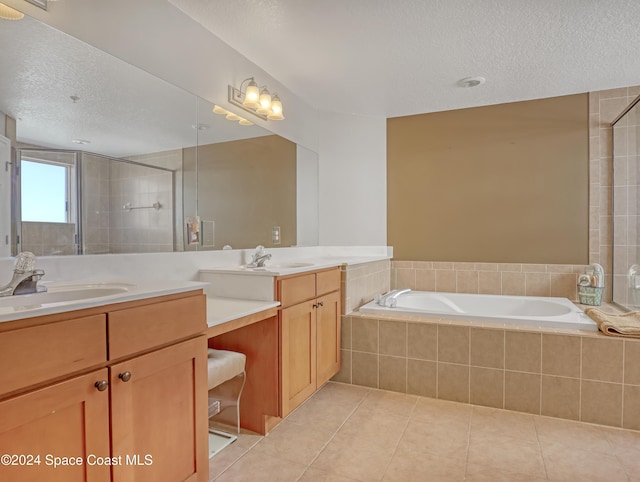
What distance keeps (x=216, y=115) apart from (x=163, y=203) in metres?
0.69

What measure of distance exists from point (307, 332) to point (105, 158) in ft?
4.54

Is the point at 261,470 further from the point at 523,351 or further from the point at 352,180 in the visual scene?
the point at 352,180

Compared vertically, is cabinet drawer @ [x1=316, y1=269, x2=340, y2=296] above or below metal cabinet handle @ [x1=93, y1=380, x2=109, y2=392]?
above

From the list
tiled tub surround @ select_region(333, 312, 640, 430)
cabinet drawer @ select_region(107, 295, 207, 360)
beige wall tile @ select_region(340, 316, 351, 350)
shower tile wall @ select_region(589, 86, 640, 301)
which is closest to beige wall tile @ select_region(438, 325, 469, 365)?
tiled tub surround @ select_region(333, 312, 640, 430)

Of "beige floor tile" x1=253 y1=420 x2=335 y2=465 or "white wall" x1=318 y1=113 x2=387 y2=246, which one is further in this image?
"white wall" x1=318 y1=113 x2=387 y2=246

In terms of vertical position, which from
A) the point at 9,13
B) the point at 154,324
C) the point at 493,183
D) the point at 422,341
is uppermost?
the point at 9,13

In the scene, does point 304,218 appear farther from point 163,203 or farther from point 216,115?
point 163,203

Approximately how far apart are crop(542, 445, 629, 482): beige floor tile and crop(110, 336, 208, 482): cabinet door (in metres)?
1.56

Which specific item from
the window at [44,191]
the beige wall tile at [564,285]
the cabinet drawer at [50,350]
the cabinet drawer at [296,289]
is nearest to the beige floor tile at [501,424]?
the cabinet drawer at [296,289]

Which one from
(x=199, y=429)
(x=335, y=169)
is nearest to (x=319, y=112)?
(x=335, y=169)

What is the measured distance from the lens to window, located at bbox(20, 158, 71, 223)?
4.39 feet

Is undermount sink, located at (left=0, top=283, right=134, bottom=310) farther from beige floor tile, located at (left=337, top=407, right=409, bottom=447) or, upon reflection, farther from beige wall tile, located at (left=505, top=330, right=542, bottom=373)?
beige wall tile, located at (left=505, top=330, right=542, bottom=373)

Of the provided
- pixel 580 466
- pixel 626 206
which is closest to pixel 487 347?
pixel 580 466

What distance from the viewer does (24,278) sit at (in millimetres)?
1171
